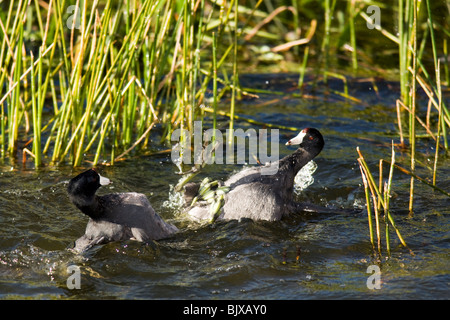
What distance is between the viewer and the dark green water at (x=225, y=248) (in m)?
3.37

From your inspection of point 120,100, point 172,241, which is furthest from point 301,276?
point 120,100

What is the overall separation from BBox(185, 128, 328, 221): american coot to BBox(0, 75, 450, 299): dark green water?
0.25 ft

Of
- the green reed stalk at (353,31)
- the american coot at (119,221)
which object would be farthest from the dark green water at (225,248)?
the green reed stalk at (353,31)

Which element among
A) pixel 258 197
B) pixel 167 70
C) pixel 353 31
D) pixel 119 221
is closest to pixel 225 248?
pixel 258 197

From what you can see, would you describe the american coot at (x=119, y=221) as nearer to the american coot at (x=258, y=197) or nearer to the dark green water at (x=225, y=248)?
the dark green water at (x=225, y=248)

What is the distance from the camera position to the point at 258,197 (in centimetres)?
425

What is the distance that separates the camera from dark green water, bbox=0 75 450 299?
3.37 m

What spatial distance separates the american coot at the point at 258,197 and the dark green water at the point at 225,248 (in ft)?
0.25

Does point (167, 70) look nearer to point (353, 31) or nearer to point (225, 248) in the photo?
point (353, 31)
